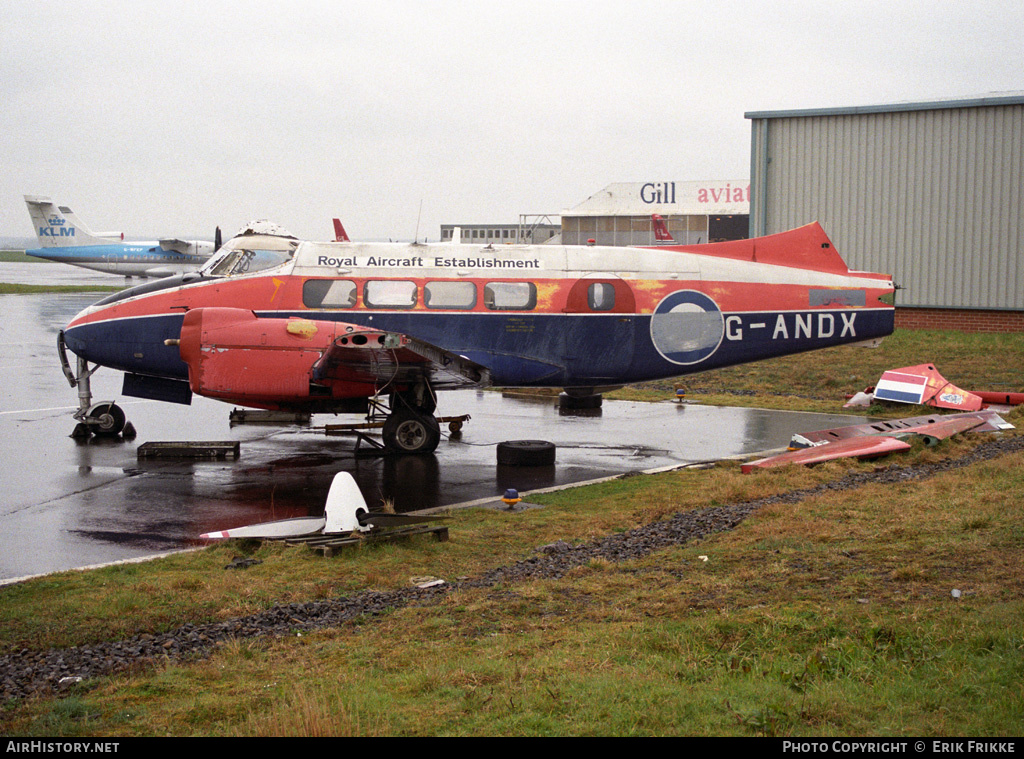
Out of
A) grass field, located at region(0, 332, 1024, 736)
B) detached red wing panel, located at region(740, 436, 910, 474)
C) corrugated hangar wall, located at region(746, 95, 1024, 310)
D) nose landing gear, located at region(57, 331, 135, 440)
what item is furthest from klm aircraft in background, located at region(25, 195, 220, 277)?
grass field, located at region(0, 332, 1024, 736)

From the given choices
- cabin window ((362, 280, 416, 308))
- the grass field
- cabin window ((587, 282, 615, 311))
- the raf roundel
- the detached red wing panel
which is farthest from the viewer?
the raf roundel

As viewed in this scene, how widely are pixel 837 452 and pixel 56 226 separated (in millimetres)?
64699

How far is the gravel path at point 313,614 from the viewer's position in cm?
645

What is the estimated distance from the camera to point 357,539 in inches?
377

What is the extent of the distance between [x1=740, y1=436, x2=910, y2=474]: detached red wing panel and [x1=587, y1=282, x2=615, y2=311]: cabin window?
3581 millimetres

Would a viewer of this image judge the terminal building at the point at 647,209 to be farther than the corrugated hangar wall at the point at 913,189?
Yes

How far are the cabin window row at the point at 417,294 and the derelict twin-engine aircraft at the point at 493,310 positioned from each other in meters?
0.02

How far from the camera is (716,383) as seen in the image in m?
24.6

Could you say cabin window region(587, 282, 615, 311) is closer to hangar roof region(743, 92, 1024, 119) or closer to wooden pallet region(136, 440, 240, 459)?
wooden pallet region(136, 440, 240, 459)

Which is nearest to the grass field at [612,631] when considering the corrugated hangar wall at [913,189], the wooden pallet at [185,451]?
the wooden pallet at [185,451]

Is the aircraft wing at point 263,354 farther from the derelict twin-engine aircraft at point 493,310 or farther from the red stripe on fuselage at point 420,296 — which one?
the red stripe on fuselage at point 420,296

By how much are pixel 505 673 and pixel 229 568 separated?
13.8ft

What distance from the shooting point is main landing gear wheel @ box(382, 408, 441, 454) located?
15219mm
